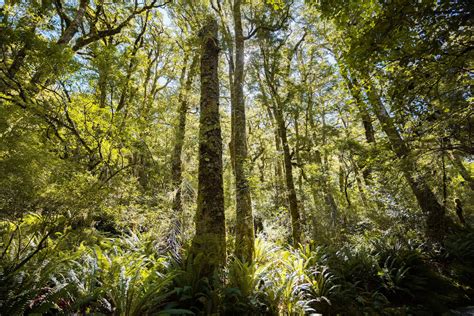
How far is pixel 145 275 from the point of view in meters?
3.16

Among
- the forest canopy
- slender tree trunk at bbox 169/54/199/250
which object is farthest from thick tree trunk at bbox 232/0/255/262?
slender tree trunk at bbox 169/54/199/250

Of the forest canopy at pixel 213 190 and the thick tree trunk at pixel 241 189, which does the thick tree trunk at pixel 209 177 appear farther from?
the thick tree trunk at pixel 241 189

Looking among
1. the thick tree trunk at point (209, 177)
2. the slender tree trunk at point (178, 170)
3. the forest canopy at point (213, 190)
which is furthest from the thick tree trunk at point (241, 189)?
the slender tree trunk at point (178, 170)

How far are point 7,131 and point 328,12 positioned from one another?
664 centimetres

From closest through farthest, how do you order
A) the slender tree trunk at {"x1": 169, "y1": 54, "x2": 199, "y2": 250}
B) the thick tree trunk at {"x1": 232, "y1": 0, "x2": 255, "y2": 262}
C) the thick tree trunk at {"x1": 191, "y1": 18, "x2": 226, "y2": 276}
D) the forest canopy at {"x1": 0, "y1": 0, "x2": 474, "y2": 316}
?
the forest canopy at {"x1": 0, "y1": 0, "x2": 474, "y2": 316}
the thick tree trunk at {"x1": 191, "y1": 18, "x2": 226, "y2": 276}
the thick tree trunk at {"x1": 232, "y1": 0, "x2": 255, "y2": 262}
the slender tree trunk at {"x1": 169, "y1": 54, "x2": 199, "y2": 250}

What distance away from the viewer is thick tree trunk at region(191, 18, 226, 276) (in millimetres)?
3545

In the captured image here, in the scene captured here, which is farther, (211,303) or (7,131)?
(7,131)

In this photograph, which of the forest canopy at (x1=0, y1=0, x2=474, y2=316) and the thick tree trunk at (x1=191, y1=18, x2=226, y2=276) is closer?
the forest canopy at (x1=0, y1=0, x2=474, y2=316)

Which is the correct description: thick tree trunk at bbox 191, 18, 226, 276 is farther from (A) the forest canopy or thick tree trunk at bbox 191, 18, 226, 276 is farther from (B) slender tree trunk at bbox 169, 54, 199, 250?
(B) slender tree trunk at bbox 169, 54, 199, 250

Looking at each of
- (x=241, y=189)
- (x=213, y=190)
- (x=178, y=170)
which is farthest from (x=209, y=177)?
(x=178, y=170)

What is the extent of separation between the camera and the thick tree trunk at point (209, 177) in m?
3.54

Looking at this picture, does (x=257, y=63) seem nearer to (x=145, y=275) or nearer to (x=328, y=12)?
(x=328, y=12)

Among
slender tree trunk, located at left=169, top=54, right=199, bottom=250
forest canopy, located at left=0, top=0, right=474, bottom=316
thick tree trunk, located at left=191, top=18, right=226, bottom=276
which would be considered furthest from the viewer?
slender tree trunk, located at left=169, top=54, right=199, bottom=250

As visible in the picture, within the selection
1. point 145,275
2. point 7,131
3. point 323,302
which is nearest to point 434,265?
point 323,302
